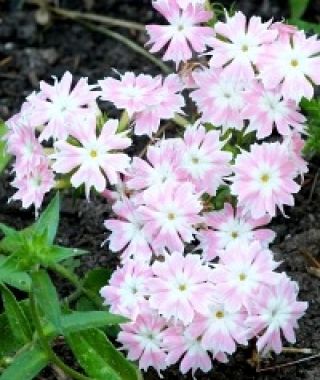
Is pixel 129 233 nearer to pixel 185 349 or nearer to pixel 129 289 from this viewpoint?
pixel 129 289

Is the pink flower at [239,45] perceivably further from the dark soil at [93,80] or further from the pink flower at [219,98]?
the dark soil at [93,80]

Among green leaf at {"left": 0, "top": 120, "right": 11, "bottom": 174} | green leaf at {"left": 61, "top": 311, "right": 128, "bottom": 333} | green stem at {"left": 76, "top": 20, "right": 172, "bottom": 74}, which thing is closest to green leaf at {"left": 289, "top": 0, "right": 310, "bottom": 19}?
green stem at {"left": 76, "top": 20, "right": 172, "bottom": 74}

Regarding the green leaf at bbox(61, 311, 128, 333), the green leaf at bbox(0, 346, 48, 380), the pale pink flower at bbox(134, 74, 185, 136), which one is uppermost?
the pale pink flower at bbox(134, 74, 185, 136)

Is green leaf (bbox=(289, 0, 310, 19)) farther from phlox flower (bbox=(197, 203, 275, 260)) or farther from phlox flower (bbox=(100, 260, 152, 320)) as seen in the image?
phlox flower (bbox=(100, 260, 152, 320))

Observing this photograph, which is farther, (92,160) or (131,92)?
(131,92)

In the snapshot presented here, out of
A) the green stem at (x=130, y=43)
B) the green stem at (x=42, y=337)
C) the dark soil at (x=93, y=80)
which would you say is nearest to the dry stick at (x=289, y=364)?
the dark soil at (x=93, y=80)

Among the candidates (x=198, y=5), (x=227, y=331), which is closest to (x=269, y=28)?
(x=198, y=5)

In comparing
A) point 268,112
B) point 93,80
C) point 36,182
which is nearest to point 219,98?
point 268,112
